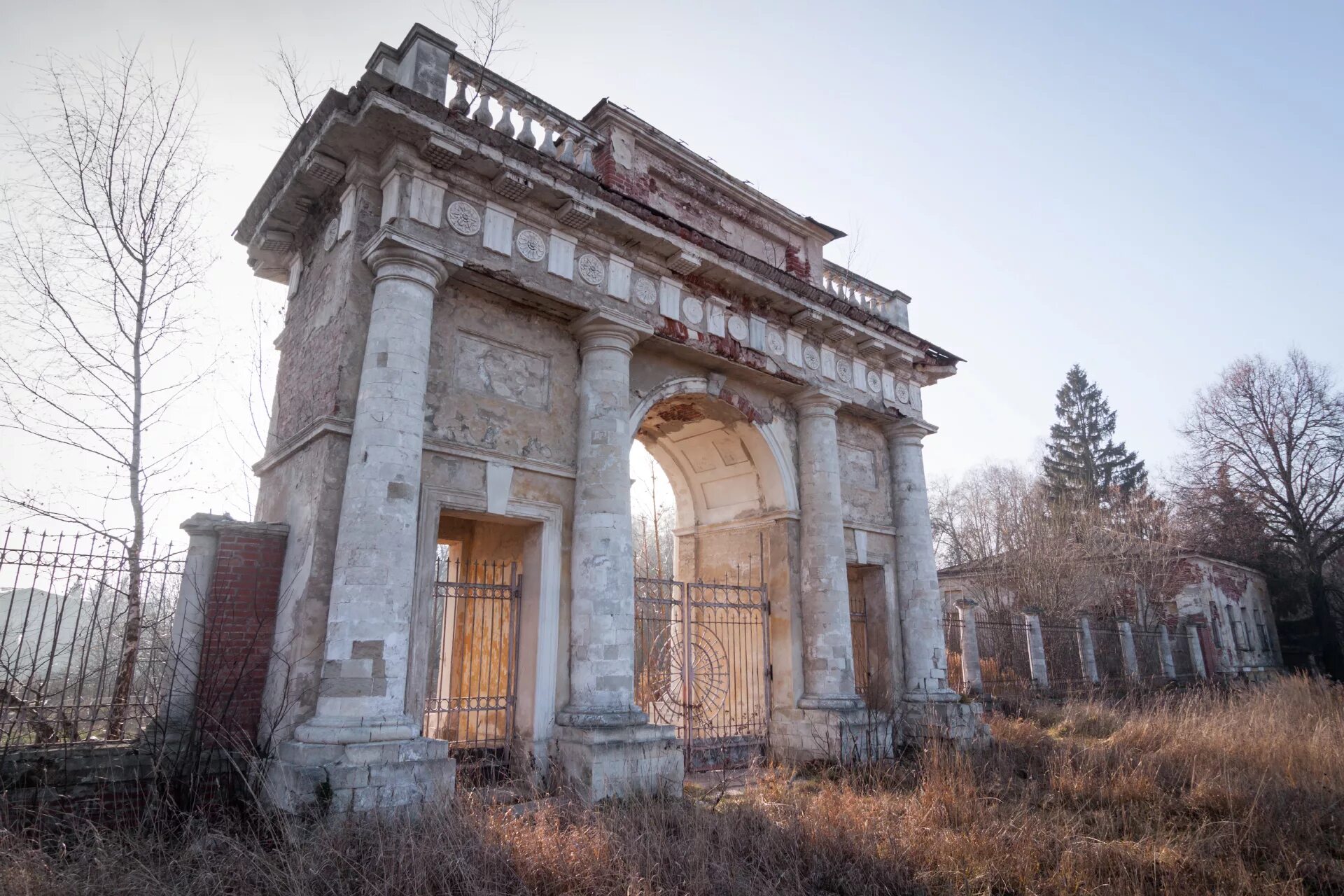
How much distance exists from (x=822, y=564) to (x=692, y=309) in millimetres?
3850

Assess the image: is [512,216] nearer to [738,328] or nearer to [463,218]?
[463,218]

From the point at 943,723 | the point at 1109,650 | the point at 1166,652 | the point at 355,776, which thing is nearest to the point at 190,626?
the point at 355,776

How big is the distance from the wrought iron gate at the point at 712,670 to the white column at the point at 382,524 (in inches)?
147

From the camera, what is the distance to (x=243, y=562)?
22.3ft

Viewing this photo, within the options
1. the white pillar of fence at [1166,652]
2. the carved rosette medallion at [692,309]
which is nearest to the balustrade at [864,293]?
the carved rosette medallion at [692,309]

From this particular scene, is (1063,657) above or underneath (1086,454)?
underneath

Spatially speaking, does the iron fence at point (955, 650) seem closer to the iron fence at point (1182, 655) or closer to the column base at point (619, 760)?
the iron fence at point (1182, 655)

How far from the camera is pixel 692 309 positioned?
9617 mm

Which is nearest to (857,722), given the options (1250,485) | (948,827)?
(948,827)

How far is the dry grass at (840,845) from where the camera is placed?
13.8ft

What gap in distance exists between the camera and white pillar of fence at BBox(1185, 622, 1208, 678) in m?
21.2

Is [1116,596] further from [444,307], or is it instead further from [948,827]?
[444,307]

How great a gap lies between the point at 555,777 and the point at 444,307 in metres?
4.76

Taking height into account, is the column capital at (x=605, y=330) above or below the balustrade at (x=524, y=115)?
below
